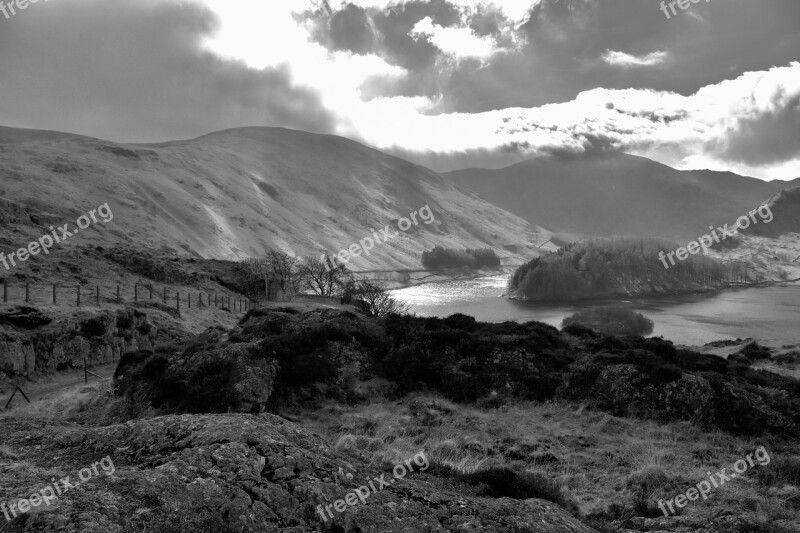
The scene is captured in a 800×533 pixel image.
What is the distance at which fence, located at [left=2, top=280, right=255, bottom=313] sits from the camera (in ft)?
119

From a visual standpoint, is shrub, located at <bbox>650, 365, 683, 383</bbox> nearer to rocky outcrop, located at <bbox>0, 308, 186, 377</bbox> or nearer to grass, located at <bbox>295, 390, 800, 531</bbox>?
grass, located at <bbox>295, 390, 800, 531</bbox>

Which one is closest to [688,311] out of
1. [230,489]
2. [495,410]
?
[495,410]

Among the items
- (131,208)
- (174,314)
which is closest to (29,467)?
(174,314)

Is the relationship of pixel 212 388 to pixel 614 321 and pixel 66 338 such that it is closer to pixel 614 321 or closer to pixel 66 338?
pixel 66 338

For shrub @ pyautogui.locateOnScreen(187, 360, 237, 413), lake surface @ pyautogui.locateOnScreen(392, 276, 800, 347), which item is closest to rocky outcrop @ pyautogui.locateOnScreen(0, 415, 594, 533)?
shrub @ pyautogui.locateOnScreen(187, 360, 237, 413)

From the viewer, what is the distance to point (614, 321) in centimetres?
10200

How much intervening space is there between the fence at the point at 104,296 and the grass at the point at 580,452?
30329mm

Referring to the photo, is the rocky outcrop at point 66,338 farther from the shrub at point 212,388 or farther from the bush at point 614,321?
the bush at point 614,321

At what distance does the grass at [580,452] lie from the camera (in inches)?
382

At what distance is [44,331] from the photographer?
3067 centimetres

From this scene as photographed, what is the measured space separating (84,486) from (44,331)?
3045 centimetres

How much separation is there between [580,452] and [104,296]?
4152 centimetres

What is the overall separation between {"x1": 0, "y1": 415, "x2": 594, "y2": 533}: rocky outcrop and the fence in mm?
33459

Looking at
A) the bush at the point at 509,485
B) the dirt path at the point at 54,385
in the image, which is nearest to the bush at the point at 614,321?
the dirt path at the point at 54,385
